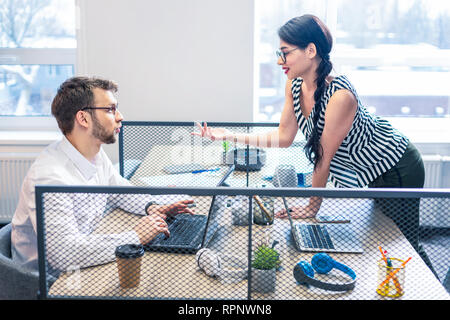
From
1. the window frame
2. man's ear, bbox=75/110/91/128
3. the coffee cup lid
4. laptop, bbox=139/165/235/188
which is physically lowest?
laptop, bbox=139/165/235/188

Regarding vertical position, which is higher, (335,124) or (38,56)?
(38,56)

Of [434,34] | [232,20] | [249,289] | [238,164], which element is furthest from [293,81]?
[434,34]

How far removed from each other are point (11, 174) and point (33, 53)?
0.91m

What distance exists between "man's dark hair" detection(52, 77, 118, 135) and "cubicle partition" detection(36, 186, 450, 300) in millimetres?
338

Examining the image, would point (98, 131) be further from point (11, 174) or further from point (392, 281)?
point (11, 174)

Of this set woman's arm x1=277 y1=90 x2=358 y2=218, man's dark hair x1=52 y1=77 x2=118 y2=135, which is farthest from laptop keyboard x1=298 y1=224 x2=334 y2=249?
man's dark hair x1=52 y1=77 x2=118 y2=135

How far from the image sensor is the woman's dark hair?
6.75ft

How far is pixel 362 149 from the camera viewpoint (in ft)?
6.89

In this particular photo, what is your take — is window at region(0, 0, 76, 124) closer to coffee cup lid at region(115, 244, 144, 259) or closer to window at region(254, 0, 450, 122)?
window at region(254, 0, 450, 122)

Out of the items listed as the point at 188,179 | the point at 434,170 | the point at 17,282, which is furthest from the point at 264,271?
the point at 434,170

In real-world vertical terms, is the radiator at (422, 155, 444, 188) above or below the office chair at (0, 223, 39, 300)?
below

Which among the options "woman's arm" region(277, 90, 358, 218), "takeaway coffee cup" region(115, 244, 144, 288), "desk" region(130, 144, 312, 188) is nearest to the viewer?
"takeaway coffee cup" region(115, 244, 144, 288)

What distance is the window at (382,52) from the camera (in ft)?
13.1

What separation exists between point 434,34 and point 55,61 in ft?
9.25
